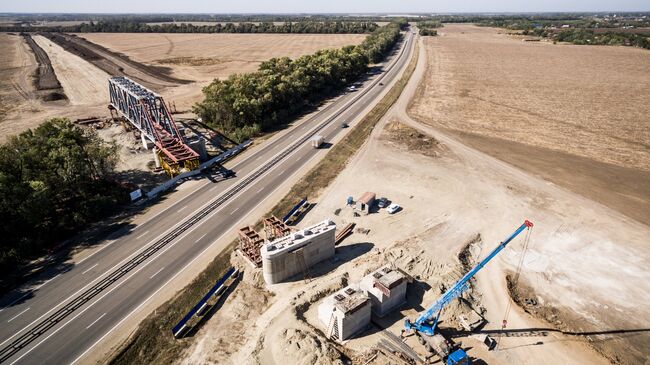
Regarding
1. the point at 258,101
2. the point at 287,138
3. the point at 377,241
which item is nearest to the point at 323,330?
the point at 377,241

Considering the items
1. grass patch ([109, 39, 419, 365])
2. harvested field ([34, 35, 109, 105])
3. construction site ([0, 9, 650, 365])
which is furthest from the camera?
harvested field ([34, 35, 109, 105])

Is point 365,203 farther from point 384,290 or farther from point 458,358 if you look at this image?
point 458,358

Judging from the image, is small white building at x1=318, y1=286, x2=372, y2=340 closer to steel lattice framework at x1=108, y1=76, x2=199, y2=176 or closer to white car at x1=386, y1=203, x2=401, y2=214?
white car at x1=386, y1=203, x2=401, y2=214

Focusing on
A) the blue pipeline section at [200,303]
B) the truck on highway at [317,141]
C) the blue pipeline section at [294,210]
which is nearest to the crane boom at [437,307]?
the blue pipeline section at [200,303]

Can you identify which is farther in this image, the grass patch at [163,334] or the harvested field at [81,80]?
the harvested field at [81,80]

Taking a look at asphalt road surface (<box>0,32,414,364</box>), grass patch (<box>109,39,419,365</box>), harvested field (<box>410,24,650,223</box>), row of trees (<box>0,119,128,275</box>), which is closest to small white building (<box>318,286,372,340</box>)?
grass patch (<box>109,39,419,365</box>)

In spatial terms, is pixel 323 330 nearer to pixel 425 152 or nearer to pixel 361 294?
pixel 361 294

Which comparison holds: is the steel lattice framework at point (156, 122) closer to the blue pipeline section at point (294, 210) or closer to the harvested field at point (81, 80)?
the blue pipeline section at point (294, 210)
